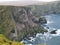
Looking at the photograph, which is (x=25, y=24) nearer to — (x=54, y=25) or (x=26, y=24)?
(x=26, y=24)

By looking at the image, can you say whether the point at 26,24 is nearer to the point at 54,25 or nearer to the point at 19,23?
the point at 19,23

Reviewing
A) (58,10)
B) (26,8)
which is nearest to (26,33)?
(26,8)

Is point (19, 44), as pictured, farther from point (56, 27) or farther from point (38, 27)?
point (56, 27)

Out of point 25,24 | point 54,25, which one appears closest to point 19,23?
point 25,24

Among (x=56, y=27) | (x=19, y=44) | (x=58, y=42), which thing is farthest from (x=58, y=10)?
(x=19, y=44)

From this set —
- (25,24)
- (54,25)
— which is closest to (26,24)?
(25,24)

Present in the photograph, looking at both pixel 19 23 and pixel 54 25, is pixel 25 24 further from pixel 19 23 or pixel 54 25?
pixel 54 25

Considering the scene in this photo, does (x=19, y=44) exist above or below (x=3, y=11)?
below

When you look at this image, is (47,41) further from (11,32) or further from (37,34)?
(11,32)

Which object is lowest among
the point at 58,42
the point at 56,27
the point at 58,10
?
the point at 58,42
